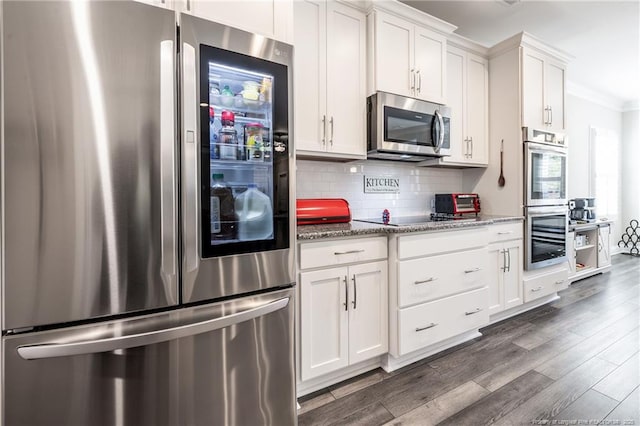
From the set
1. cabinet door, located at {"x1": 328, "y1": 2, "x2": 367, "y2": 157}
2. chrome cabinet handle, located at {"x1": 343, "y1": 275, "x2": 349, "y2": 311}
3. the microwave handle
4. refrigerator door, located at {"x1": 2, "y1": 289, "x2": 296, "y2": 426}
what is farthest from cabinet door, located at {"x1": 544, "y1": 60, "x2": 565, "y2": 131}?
refrigerator door, located at {"x1": 2, "y1": 289, "x2": 296, "y2": 426}

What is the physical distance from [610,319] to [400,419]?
252 cm

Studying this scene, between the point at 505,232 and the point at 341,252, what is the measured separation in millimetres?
1768

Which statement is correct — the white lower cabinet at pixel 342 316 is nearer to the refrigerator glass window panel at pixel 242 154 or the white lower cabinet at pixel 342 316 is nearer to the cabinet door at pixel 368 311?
the cabinet door at pixel 368 311

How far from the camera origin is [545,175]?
2.90 meters

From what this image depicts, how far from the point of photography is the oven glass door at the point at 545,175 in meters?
2.75

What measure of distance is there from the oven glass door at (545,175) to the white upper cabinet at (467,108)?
398 mm

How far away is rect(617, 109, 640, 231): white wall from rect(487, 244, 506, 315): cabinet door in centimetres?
487

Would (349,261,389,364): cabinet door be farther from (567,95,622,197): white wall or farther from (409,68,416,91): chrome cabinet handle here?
(567,95,622,197): white wall

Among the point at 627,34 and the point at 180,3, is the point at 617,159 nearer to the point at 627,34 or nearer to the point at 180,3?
the point at 627,34

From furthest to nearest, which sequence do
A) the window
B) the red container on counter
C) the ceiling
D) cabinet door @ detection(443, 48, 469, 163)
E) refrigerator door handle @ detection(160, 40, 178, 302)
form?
1. the window
2. cabinet door @ detection(443, 48, 469, 163)
3. the ceiling
4. the red container on counter
5. refrigerator door handle @ detection(160, 40, 178, 302)

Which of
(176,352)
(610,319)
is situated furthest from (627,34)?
(176,352)

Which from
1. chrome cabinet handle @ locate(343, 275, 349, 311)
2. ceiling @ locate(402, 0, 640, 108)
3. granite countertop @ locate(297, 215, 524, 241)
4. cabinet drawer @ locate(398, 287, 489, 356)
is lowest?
cabinet drawer @ locate(398, 287, 489, 356)

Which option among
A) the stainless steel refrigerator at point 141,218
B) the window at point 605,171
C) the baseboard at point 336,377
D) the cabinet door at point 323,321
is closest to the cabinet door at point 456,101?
the cabinet door at point 323,321

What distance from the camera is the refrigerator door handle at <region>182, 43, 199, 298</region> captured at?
3.58 ft
